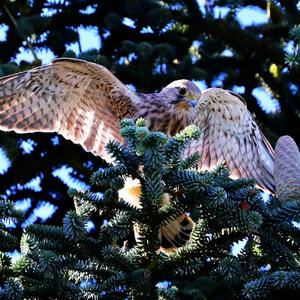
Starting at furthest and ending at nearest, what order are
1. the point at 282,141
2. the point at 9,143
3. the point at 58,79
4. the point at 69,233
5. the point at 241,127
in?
the point at 241,127 → the point at 58,79 → the point at 9,143 → the point at 282,141 → the point at 69,233

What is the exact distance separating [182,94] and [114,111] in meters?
0.50

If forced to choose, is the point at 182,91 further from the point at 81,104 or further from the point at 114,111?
the point at 81,104

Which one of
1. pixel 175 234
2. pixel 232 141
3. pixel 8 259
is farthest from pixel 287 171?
pixel 232 141

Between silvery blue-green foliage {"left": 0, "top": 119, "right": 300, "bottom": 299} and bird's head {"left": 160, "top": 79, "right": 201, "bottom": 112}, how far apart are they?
243 cm

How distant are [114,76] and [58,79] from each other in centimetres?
41

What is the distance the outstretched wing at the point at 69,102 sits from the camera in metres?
5.23

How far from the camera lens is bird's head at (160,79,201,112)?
218 inches

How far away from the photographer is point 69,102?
5.58 m

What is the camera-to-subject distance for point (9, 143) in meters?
5.02

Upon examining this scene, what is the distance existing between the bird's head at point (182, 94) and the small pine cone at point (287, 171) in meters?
1.34

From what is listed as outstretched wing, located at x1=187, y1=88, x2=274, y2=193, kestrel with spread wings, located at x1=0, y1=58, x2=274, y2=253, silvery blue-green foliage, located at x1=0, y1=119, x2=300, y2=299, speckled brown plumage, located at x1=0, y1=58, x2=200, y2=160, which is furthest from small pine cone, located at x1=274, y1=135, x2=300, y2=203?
Answer: speckled brown plumage, located at x1=0, y1=58, x2=200, y2=160

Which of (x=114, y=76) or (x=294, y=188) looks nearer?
(x=294, y=188)

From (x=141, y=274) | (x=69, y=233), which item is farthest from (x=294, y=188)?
(x=69, y=233)

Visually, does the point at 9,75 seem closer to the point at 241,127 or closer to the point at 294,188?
the point at 241,127
